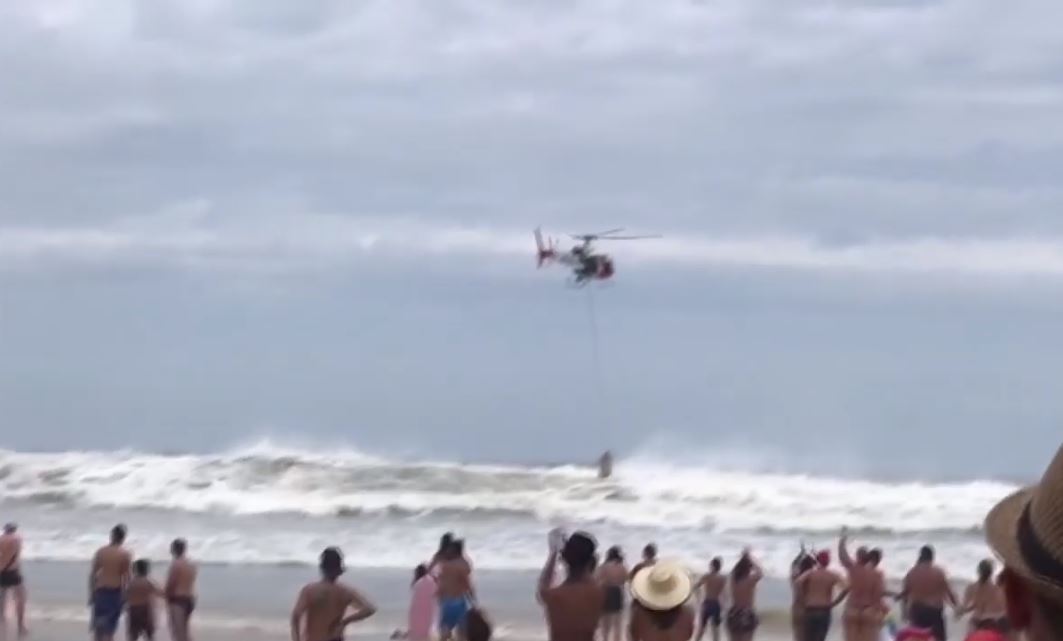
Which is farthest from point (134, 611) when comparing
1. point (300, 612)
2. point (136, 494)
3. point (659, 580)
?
point (136, 494)

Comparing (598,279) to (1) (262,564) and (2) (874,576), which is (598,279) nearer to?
(1) (262,564)

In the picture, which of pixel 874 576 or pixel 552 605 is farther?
pixel 874 576

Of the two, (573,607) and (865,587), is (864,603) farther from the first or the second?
(573,607)

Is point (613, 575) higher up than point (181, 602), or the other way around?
point (613, 575)

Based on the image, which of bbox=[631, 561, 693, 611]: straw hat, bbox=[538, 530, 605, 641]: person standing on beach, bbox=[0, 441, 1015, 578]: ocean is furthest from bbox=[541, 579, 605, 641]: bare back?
bbox=[0, 441, 1015, 578]: ocean

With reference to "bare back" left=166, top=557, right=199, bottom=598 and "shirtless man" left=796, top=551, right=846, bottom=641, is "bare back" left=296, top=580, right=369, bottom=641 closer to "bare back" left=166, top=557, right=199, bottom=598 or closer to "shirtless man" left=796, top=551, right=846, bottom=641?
"bare back" left=166, top=557, right=199, bottom=598

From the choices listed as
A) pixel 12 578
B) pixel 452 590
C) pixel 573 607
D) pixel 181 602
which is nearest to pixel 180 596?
pixel 181 602
